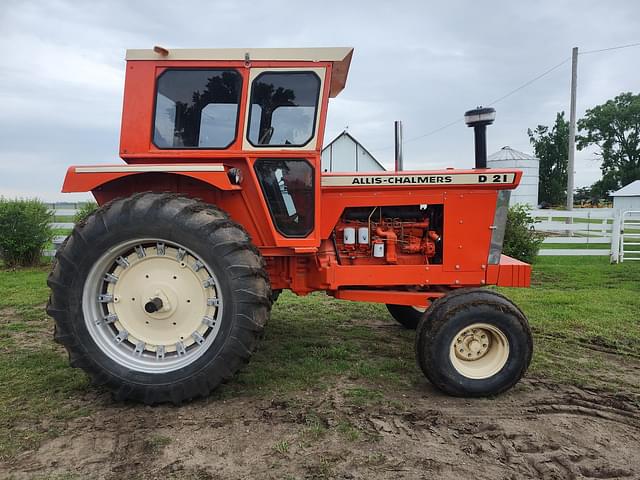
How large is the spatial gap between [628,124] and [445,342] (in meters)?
48.9

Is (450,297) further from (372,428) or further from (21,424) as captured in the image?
(21,424)

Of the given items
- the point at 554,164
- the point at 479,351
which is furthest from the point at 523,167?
the point at 479,351

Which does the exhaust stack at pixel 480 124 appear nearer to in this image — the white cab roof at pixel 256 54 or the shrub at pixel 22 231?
the white cab roof at pixel 256 54

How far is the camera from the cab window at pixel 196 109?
3639 mm

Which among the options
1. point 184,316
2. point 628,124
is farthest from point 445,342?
point 628,124

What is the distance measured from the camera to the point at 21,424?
3.09 meters

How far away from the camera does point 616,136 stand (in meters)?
43.8

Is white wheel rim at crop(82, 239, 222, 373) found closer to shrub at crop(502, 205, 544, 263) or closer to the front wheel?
the front wheel

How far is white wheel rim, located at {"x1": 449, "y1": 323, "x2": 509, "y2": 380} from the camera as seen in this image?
3535 millimetres

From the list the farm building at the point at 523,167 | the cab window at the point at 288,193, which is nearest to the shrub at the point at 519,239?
the cab window at the point at 288,193

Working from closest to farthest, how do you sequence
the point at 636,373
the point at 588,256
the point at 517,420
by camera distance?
the point at 517,420, the point at 636,373, the point at 588,256

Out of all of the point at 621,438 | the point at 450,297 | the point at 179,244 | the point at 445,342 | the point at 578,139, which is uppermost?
the point at 578,139

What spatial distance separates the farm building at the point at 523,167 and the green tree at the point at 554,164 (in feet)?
32.6

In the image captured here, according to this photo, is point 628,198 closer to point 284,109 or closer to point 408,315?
point 408,315
